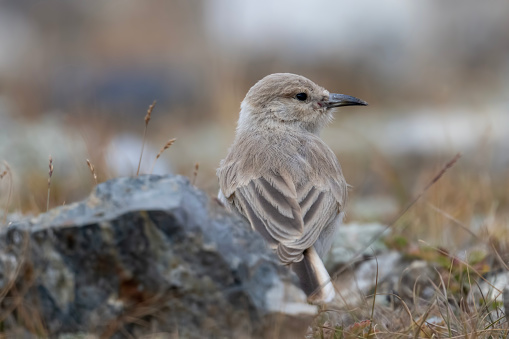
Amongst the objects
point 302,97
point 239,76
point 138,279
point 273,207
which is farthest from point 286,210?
point 239,76

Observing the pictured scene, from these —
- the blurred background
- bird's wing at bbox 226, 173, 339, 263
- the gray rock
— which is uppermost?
the gray rock

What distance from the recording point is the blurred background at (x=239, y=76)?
1034cm

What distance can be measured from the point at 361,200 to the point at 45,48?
15.3m

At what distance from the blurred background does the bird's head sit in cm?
195

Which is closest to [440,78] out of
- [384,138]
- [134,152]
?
[384,138]

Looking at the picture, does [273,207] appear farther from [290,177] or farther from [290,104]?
[290,104]

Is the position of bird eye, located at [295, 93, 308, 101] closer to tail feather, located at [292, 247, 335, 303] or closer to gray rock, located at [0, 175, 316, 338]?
tail feather, located at [292, 247, 335, 303]

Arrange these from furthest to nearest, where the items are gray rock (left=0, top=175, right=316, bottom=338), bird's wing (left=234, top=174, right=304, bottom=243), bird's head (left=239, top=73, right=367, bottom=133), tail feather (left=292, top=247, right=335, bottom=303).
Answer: bird's head (left=239, top=73, right=367, bottom=133) → bird's wing (left=234, top=174, right=304, bottom=243) → tail feather (left=292, top=247, right=335, bottom=303) → gray rock (left=0, top=175, right=316, bottom=338)

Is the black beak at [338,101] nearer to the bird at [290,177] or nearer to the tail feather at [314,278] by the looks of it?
the bird at [290,177]

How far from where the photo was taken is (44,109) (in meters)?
17.2

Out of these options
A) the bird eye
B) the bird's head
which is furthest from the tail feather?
the bird eye

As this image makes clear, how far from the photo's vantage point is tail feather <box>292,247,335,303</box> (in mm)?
3689

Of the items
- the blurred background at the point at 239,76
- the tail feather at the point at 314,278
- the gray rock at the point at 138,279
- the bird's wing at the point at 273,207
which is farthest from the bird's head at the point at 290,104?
the gray rock at the point at 138,279

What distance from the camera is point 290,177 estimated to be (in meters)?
4.86
